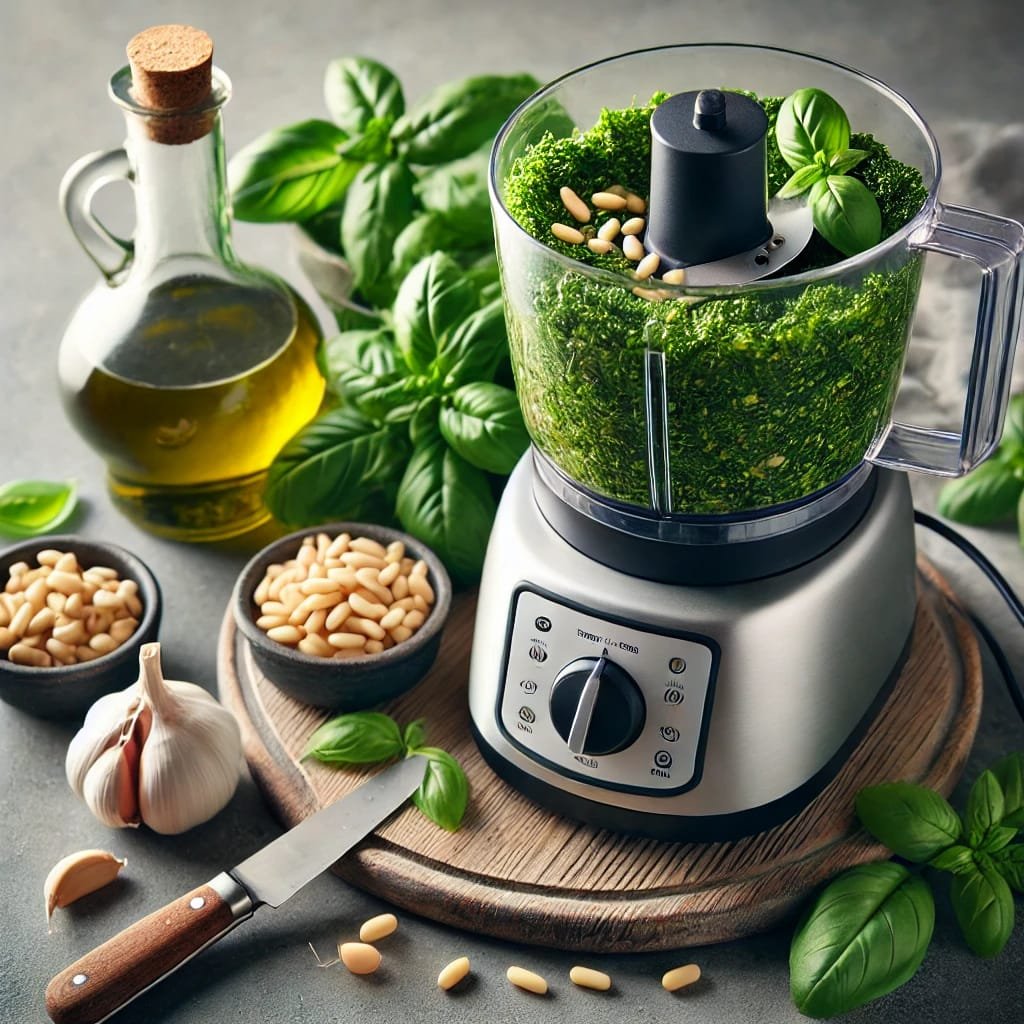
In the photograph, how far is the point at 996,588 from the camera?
133cm

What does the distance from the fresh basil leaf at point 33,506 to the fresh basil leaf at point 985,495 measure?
814 mm

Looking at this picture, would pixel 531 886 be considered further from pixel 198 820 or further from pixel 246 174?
pixel 246 174

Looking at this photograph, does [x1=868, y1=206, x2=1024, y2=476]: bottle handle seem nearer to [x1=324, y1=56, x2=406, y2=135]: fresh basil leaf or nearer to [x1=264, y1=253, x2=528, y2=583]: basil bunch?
[x1=264, y1=253, x2=528, y2=583]: basil bunch

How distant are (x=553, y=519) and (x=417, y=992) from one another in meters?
0.33

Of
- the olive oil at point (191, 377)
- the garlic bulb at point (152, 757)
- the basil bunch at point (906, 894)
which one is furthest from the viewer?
the olive oil at point (191, 377)

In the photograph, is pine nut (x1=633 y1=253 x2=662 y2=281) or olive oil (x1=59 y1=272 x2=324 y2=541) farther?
olive oil (x1=59 y1=272 x2=324 y2=541)

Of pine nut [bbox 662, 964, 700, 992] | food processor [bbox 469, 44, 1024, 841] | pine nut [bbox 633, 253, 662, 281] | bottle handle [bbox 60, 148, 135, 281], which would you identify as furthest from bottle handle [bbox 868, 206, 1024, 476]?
bottle handle [bbox 60, 148, 135, 281]

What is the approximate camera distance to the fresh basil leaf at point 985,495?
138 centimetres

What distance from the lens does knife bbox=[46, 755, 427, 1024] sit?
98 cm

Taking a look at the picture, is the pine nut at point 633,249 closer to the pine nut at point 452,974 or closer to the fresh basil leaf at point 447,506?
the fresh basil leaf at point 447,506

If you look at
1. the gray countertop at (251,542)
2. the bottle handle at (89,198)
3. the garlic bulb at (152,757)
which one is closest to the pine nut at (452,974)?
the gray countertop at (251,542)

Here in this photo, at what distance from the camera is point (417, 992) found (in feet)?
3.41

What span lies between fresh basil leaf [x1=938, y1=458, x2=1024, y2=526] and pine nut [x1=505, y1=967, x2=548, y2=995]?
611 millimetres

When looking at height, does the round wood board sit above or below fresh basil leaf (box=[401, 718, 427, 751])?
below
